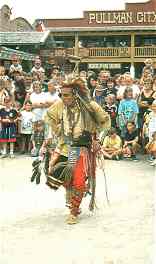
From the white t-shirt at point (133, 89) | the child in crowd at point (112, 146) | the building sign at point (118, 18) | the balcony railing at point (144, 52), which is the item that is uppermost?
the building sign at point (118, 18)

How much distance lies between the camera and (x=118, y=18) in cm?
3712

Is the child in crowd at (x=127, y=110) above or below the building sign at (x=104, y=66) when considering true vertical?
below

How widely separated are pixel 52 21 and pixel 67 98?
31.5 meters

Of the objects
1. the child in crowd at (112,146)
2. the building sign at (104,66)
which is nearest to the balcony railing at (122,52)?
the building sign at (104,66)

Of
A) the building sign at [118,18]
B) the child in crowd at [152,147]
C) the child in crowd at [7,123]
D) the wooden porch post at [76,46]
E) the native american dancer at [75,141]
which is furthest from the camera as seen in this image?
the building sign at [118,18]

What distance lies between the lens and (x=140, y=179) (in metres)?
8.16

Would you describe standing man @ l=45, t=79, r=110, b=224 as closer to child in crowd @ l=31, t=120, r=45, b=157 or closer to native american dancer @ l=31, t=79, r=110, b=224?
native american dancer @ l=31, t=79, r=110, b=224

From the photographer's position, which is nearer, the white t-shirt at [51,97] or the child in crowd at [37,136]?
the white t-shirt at [51,97]

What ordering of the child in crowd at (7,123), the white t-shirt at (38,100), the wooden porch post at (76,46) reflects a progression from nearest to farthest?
the white t-shirt at (38,100) → the child in crowd at (7,123) → the wooden porch post at (76,46)

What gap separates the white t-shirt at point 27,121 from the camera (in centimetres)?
1089

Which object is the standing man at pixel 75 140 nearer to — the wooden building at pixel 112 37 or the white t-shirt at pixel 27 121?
the white t-shirt at pixel 27 121

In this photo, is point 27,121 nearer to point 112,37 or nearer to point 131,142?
point 131,142

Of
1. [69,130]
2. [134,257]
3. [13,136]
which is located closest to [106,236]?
[134,257]

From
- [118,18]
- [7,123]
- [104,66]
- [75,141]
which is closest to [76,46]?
[104,66]
